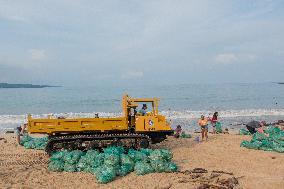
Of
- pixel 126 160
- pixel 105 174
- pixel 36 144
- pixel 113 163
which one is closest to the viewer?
pixel 105 174

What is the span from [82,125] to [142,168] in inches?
164

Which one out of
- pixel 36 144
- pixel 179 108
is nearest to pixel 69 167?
pixel 36 144

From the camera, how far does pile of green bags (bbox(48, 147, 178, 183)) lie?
12305mm

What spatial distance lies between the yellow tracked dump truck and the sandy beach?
1323 millimetres

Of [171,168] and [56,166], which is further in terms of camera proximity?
[56,166]

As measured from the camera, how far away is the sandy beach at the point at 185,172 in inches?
451

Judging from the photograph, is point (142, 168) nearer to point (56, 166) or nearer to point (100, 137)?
point (56, 166)

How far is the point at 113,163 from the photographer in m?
12.5

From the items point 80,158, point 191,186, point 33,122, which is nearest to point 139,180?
point 191,186

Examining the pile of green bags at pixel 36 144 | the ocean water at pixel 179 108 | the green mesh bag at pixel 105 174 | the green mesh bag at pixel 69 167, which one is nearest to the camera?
the green mesh bag at pixel 105 174

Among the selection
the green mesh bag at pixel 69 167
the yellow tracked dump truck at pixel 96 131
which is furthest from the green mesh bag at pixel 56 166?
the yellow tracked dump truck at pixel 96 131

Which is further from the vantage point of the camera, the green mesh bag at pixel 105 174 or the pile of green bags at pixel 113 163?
the pile of green bags at pixel 113 163

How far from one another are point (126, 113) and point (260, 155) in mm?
6325

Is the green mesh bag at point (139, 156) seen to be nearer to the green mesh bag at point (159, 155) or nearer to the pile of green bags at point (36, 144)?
the green mesh bag at point (159, 155)
